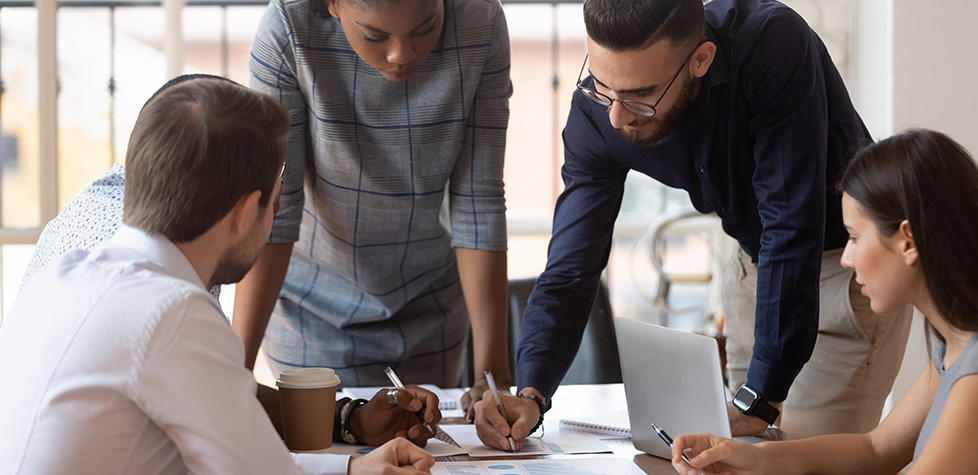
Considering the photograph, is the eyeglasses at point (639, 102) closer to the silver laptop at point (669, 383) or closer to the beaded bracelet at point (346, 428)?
the silver laptop at point (669, 383)

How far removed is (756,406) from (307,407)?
29.4 inches

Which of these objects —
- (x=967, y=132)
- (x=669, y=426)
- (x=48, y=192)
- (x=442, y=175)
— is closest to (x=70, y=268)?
(x=669, y=426)

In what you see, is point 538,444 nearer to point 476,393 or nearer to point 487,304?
point 476,393

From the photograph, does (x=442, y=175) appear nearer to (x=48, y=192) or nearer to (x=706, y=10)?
(x=706, y=10)

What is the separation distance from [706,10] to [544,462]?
933mm

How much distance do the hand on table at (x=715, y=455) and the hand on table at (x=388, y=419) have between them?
1.34 ft

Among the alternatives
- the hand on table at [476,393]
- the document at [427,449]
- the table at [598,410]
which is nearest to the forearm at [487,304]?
the hand on table at [476,393]

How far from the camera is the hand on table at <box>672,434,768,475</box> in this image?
1186mm

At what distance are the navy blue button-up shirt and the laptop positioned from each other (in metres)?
0.25

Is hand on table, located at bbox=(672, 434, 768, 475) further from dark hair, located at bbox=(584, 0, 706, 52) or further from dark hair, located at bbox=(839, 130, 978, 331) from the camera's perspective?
dark hair, located at bbox=(584, 0, 706, 52)

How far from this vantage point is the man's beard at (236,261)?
3.62 ft

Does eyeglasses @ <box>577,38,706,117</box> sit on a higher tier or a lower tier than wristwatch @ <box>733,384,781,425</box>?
higher

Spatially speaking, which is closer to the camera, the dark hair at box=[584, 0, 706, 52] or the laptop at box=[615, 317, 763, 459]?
the laptop at box=[615, 317, 763, 459]

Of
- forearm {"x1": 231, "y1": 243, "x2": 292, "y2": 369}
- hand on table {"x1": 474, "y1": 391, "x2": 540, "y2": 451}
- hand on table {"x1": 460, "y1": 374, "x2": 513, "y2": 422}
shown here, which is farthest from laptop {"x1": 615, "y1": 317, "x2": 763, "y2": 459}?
forearm {"x1": 231, "y1": 243, "x2": 292, "y2": 369}
